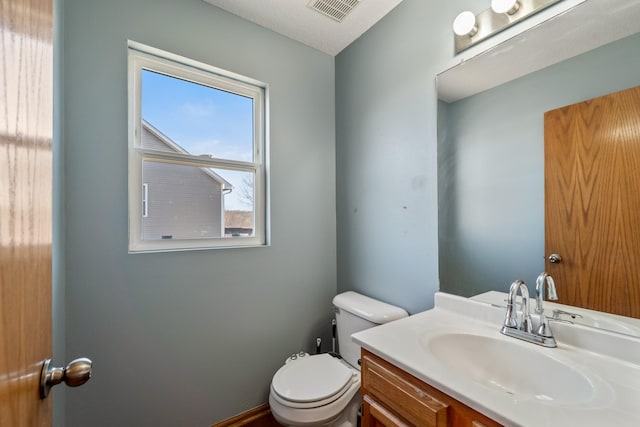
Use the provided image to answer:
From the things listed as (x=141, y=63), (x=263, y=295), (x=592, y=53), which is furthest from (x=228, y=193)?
(x=592, y=53)

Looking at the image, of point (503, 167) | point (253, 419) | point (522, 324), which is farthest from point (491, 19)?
point (253, 419)

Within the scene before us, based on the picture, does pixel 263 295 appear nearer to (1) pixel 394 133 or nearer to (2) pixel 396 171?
(2) pixel 396 171

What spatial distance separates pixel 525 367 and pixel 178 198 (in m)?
1.73

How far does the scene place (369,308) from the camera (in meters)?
1.54

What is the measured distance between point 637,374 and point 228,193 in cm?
183

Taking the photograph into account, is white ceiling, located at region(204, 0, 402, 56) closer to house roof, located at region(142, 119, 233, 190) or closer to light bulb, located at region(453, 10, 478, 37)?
light bulb, located at region(453, 10, 478, 37)

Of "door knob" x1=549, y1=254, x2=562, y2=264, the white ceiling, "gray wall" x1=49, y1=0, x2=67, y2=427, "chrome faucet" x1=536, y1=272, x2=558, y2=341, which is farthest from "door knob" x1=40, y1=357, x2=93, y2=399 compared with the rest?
the white ceiling

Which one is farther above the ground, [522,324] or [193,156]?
[193,156]

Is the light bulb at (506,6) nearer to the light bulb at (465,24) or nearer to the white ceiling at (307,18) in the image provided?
the light bulb at (465,24)

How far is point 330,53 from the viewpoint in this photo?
202 centimetres

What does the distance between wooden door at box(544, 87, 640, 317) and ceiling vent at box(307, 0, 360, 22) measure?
1.18 meters

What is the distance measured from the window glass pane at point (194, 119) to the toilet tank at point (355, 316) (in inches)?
43.7

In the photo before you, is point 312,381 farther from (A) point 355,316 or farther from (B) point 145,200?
(B) point 145,200

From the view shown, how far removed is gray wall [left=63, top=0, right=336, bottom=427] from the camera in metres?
1.23
